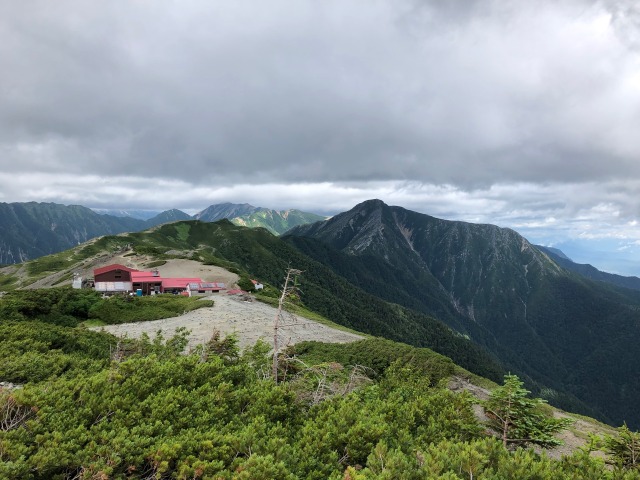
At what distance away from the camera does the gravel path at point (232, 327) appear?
130ft

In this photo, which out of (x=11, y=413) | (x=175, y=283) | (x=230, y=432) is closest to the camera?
(x=11, y=413)

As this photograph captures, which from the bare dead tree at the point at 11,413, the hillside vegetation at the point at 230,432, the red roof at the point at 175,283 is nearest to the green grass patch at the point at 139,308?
the hillside vegetation at the point at 230,432

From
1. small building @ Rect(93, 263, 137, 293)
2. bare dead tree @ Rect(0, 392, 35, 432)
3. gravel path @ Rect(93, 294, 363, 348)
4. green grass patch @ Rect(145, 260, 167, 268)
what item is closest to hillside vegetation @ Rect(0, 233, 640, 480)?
bare dead tree @ Rect(0, 392, 35, 432)

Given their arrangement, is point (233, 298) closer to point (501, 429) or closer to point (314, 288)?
point (501, 429)

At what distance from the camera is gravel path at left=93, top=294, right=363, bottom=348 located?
39.7m

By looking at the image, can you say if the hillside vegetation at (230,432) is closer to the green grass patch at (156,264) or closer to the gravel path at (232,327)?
the gravel path at (232,327)

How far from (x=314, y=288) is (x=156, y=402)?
574ft

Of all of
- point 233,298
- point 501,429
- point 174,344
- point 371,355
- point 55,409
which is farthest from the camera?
point 233,298

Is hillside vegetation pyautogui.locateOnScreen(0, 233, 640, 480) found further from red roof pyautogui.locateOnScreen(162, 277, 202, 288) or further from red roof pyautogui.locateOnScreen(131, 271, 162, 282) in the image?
red roof pyautogui.locateOnScreen(131, 271, 162, 282)

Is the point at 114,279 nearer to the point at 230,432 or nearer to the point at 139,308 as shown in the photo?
the point at 139,308

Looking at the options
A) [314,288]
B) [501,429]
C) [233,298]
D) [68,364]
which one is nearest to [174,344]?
[68,364]

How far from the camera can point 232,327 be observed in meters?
42.1

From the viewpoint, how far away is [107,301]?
49.6m

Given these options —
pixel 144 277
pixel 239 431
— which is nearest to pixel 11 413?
pixel 239 431
